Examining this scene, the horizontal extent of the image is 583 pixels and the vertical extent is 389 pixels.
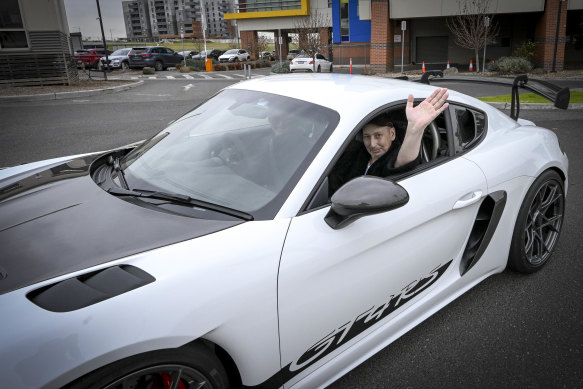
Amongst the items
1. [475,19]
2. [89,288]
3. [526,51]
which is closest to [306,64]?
[475,19]

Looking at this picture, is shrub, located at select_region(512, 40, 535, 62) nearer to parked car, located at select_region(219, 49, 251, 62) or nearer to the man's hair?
parked car, located at select_region(219, 49, 251, 62)

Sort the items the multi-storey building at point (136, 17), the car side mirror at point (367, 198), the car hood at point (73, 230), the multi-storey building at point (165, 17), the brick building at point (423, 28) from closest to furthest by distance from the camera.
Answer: the car hood at point (73, 230)
the car side mirror at point (367, 198)
the brick building at point (423, 28)
the multi-storey building at point (165, 17)
the multi-storey building at point (136, 17)

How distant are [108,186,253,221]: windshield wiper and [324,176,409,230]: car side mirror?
14.6 inches

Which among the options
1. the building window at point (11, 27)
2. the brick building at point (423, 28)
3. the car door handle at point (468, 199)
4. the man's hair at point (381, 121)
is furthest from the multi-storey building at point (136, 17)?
the car door handle at point (468, 199)

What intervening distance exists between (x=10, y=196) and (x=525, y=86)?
3631 millimetres

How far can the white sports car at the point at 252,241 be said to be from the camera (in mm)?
1379

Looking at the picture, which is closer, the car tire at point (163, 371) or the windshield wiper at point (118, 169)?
the car tire at point (163, 371)

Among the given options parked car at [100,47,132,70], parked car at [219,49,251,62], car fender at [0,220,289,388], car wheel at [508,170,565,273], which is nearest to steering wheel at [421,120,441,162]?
car wheel at [508,170,565,273]

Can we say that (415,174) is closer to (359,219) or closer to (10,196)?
(359,219)

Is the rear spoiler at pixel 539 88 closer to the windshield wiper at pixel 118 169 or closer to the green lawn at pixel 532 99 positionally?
the windshield wiper at pixel 118 169

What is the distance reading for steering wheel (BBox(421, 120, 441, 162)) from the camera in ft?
8.46

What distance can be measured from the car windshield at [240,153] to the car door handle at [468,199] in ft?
2.63

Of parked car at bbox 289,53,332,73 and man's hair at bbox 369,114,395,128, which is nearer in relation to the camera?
man's hair at bbox 369,114,395,128

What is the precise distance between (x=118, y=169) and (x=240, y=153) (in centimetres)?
76
